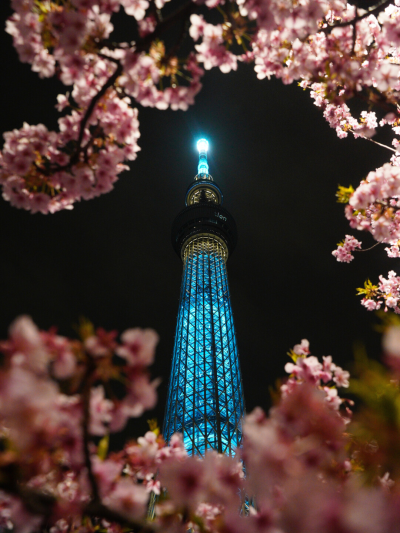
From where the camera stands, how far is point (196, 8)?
239 cm

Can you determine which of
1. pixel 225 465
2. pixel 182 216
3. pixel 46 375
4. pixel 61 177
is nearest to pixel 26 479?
pixel 46 375

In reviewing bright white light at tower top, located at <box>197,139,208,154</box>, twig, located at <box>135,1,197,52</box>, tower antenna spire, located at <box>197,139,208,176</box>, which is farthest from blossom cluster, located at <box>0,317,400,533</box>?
bright white light at tower top, located at <box>197,139,208,154</box>

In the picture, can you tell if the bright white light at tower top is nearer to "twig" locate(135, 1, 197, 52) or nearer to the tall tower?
the tall tower

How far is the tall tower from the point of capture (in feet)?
72.8

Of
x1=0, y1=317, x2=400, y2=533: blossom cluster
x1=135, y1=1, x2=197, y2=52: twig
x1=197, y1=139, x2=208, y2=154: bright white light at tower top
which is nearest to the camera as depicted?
x1=0, y1=317, x2=400, y2=533: blossom cluster

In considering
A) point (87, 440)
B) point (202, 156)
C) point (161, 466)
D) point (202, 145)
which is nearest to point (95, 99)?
point (87, 440)

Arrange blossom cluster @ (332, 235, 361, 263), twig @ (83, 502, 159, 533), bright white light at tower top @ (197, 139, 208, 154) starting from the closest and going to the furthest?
twig @ (83, 502, 159, 533) < blossom cluster @ (332, 235, 361, 263) < bright white light at tower top @ (197, 139, 208, 154)

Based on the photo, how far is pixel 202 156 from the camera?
37500 mm

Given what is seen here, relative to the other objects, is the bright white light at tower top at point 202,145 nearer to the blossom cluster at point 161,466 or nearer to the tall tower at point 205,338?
the tall tower at point 205,338

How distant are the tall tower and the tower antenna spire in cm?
218

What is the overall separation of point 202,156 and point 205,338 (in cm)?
2031

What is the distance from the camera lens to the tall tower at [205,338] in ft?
72.8

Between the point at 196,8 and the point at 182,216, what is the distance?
28660mm

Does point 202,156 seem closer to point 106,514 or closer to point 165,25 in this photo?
point 165,25
